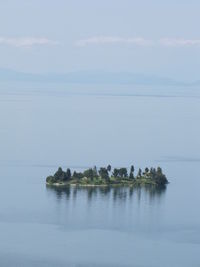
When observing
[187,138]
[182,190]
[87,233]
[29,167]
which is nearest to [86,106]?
[187,138]

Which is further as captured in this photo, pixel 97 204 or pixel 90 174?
pixel 90 174

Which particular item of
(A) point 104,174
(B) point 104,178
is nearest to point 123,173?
(A) point 104,174

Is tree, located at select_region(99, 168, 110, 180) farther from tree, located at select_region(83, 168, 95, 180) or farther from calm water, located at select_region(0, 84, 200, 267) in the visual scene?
calm water, located at select_region(0, 84, 200, 267)

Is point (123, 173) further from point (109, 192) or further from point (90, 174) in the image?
point (109, 192)

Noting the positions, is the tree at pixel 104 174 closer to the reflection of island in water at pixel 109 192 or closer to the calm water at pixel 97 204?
the reflection of island in water at pixel 109 192

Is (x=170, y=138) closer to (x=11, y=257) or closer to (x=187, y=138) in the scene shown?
(x=187, y=138)

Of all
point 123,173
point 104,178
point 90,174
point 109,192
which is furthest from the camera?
point 123,173

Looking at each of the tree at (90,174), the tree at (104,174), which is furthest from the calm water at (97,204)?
the tree at (90,174)

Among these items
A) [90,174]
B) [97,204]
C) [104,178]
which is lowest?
[97,204]
